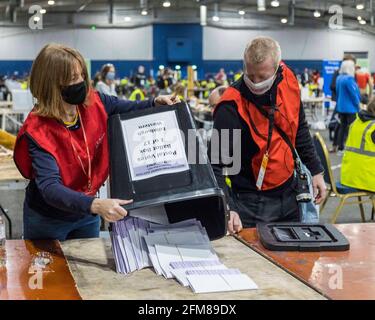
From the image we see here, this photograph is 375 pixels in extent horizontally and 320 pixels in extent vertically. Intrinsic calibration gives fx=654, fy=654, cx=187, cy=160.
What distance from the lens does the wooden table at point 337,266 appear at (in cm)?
172

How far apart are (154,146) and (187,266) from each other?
0.37m

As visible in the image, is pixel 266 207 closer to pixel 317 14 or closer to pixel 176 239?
pixel 176 239

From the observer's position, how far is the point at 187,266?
188 cm

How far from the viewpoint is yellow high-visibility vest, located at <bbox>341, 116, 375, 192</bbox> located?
4.72 m

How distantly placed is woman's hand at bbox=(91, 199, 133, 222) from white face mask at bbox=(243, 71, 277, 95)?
0.95 metres

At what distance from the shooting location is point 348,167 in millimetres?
4945

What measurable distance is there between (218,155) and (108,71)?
801cm

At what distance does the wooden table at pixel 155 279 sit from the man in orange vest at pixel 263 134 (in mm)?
569

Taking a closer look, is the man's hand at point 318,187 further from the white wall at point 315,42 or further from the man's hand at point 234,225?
the white wall at point 315,42

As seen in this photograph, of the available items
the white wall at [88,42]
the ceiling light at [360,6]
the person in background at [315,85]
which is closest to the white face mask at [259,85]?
the person in background at [315,85]

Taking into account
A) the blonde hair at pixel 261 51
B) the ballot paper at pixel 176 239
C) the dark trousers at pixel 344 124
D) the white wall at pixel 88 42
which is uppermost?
the white wall at pixel 88 42

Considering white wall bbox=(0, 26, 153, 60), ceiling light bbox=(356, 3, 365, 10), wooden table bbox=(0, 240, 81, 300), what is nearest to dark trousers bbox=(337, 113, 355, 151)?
wooden table bbox=(0, 240, 81, 300)
